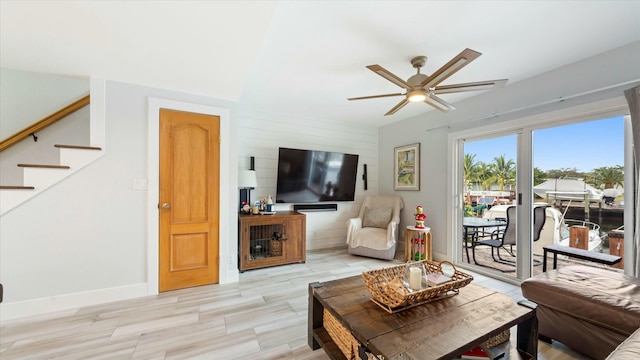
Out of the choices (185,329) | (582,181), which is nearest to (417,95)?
(582,181)

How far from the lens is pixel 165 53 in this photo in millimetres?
2029

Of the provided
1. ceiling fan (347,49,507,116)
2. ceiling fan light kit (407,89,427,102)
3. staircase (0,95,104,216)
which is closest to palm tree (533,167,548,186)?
ceiling fan (347,49,507,116)

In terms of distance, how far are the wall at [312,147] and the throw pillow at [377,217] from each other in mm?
443

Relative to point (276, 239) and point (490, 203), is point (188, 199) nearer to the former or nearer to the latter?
point (276, 239)

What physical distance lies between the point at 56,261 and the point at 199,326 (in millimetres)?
1549

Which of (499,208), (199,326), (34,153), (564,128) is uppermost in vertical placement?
(564,128)

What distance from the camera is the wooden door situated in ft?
8.83

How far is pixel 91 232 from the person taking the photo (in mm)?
2402

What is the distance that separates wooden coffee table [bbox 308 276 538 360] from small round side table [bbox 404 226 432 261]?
179 centimetres

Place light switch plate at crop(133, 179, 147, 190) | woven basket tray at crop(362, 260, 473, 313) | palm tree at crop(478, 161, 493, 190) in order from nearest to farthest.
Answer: woven basket tray at crop(362, 260, 473, 313), light switch plate at crop(133, 179, 147, 190), palm tree at crop(478, 161, 493, 190)

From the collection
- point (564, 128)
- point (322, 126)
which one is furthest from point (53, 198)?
point (564, 128)

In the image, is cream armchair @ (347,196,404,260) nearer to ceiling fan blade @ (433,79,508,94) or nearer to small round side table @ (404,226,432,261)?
small round side table @ (404,226,432,261)

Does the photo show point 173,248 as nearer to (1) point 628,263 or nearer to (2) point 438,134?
(2) point 438,134

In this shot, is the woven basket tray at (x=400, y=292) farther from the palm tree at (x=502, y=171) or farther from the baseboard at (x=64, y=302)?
the baseboard at (x=64, y=302)
